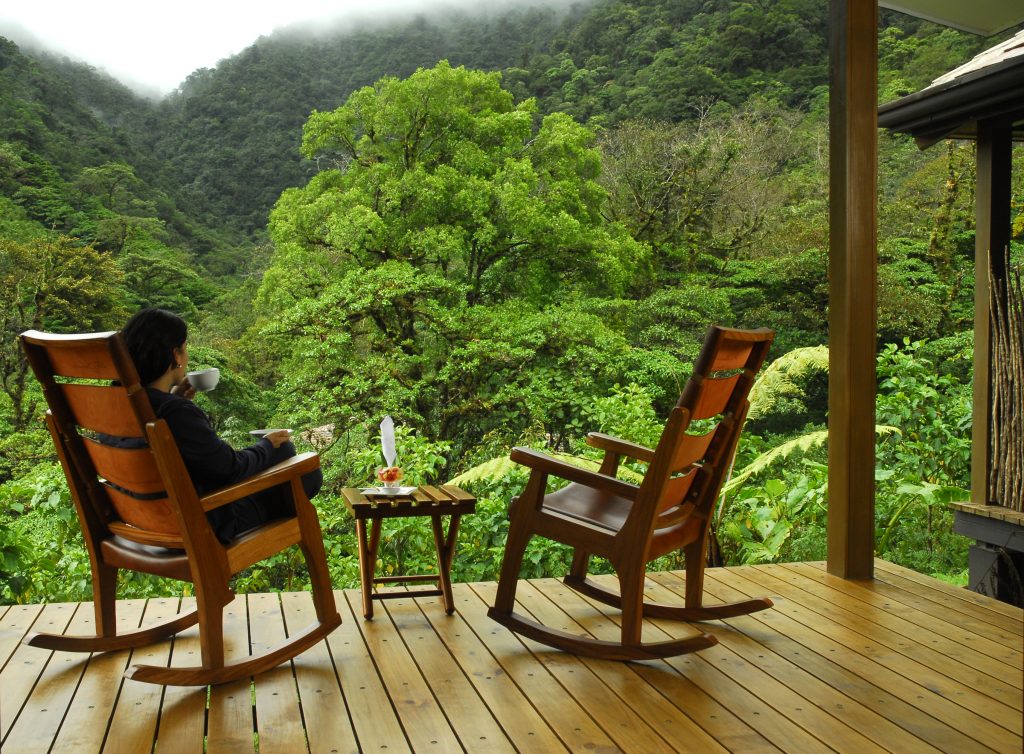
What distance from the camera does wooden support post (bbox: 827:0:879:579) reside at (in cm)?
301

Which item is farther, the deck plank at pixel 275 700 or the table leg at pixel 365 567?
the table leg at pixel 365 567

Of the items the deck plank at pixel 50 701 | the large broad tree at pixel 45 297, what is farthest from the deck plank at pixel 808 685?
the large broad tree at pixel 45 297

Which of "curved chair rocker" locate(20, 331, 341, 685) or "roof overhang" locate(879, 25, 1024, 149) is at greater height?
"roof overhang" locate(879, 25, 1024, 149)

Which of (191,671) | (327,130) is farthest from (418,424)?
(191,671)

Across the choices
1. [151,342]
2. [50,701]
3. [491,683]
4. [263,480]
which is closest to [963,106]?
[491,683]

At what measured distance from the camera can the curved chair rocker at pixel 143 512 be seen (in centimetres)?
205

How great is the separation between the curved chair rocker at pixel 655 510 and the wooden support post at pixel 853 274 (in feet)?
2.13

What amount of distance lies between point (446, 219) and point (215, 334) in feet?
11.0

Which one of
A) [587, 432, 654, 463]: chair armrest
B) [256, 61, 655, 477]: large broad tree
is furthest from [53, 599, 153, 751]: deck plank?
[256, 61, 655, 477]: large broad tree

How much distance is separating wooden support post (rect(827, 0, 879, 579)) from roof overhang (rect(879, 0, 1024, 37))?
746mm

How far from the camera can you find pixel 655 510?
2.29 metres

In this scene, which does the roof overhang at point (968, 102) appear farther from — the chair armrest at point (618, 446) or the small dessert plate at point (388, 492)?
the small dessert plate at point (388, 492)

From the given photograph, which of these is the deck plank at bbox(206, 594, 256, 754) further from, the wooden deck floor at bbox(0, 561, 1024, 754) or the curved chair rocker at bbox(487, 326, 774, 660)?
Answer: the curved chair rocker at bbox(487, 326, 774, 660)

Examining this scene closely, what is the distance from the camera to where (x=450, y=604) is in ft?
9.23
